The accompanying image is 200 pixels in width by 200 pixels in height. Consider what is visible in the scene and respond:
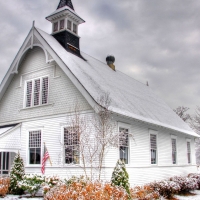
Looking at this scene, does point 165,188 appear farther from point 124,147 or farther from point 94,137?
point 94,137

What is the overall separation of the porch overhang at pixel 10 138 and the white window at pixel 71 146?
3183 mm

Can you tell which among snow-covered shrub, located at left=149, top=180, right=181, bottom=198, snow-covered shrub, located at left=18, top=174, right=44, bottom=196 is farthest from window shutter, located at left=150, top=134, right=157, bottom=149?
snow-covered shrub, located at left=18, top=174, right=44, bottom=196

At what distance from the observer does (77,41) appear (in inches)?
814

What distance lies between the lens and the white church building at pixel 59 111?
14844mm

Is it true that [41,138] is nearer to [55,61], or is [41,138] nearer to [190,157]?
[55,61]

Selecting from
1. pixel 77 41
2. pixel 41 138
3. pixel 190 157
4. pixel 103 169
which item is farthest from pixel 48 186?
pixel 190 157

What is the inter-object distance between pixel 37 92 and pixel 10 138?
3.00 meters

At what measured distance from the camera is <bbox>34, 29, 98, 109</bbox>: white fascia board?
13.7 metres

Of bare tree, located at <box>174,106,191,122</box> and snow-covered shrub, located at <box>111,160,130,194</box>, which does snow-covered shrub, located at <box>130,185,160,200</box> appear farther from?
bare tree, located at <box>174,106,191,122</box>

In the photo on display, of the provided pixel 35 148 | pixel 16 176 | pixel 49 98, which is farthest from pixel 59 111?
pixel 16 176

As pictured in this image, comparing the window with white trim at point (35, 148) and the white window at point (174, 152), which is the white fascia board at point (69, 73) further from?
the white window at point (174, 152)

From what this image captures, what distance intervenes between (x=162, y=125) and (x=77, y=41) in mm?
8126

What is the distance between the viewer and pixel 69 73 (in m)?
14.8

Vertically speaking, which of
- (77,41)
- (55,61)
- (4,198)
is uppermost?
(77,41)
